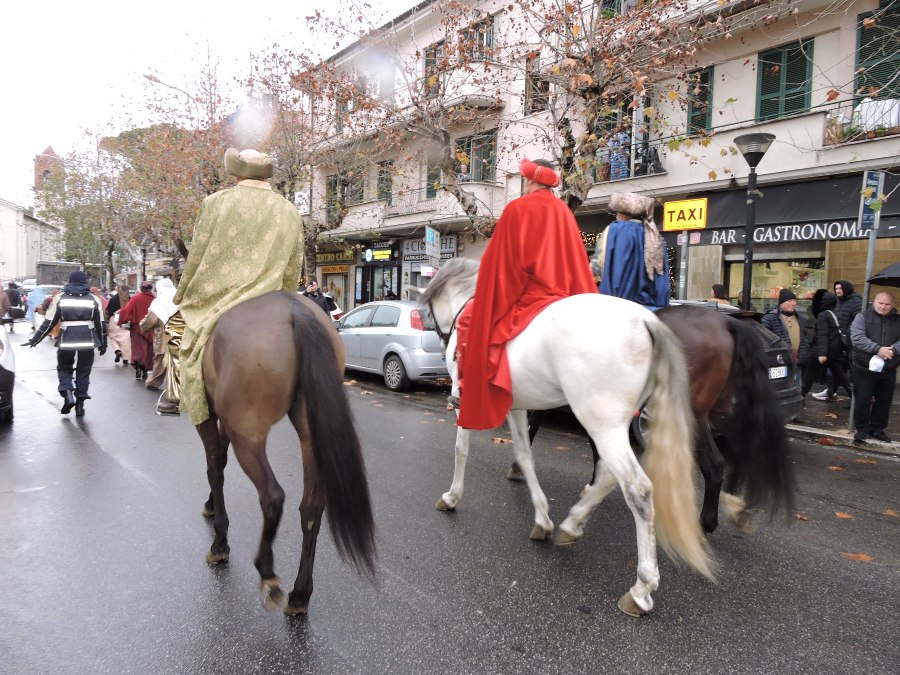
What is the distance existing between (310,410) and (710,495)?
289cm

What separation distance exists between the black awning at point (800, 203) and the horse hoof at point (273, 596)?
429 inches

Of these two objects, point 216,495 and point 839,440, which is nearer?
point 216,495

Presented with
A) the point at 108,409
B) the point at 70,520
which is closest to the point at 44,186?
the point at 108,409

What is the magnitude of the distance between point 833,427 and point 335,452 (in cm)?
786

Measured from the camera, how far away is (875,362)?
6.68 metres

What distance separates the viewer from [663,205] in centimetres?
1426

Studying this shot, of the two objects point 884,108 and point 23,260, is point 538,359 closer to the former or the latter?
point 884,108

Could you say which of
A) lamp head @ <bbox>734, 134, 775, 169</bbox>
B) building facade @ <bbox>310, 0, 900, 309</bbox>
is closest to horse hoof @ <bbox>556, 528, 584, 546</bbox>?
building facade @ <bbox>310, 0, 900, 309</bbox>

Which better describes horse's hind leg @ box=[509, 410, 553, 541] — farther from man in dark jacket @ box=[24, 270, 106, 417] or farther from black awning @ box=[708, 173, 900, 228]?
black awning @ box=[708, 173, 900, 228]

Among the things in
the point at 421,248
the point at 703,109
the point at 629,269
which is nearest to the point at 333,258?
Answer: the point at 421,248

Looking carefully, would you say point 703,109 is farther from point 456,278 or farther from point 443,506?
point 443,506

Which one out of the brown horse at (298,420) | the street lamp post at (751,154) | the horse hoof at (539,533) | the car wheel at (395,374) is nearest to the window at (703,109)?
the street lamp post at (751,154)

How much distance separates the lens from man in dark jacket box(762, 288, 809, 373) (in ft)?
27.4

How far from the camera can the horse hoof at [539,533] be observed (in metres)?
3.82
